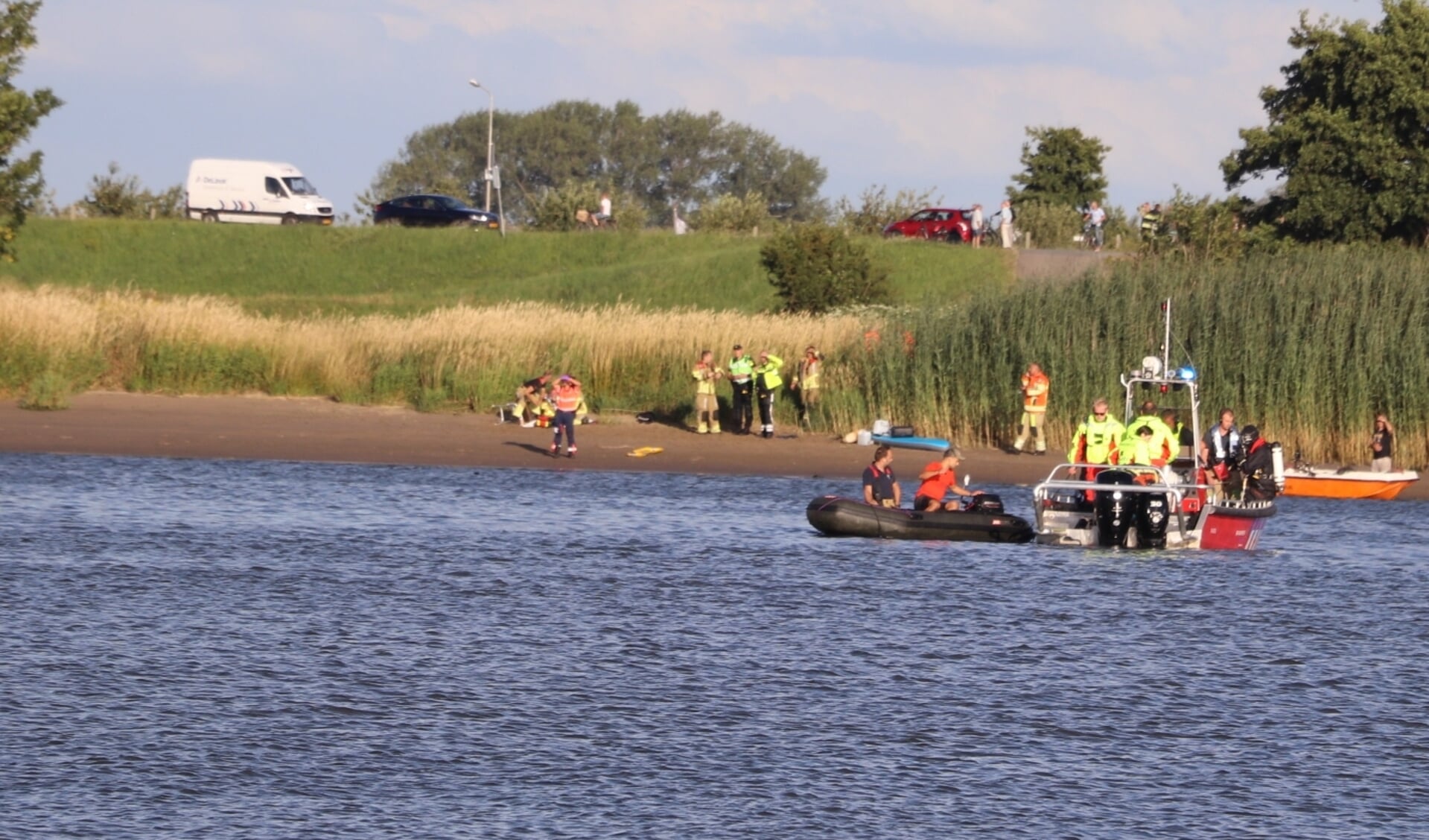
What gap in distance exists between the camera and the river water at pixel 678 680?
40.0 feet

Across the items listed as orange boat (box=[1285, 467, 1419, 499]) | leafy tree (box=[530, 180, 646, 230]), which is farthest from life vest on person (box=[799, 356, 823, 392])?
leafy tree (box=[530, 180, 646, 230])

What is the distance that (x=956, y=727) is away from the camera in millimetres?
14477

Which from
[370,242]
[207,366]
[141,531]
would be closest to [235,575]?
[141,531]

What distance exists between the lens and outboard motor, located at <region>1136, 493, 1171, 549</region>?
72.2 feet

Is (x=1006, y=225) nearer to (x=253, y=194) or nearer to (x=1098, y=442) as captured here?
(x=253, y=194)

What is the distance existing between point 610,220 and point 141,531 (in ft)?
154

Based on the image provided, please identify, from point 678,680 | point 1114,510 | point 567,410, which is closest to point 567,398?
point 567,410

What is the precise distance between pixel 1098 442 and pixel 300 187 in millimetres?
48528

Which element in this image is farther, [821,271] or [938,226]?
[938,226]

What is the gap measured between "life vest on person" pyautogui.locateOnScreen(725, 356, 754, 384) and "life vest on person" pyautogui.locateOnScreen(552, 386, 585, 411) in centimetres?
338

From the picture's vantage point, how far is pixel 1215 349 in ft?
109

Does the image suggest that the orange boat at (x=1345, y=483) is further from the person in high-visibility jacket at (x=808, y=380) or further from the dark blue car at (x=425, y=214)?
the dark blue car at (x=425, y=214)

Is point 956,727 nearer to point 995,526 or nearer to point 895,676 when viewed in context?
point 895,676

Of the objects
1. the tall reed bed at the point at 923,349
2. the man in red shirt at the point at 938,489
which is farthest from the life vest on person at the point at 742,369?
the man in red shirt at the point at 938,489
